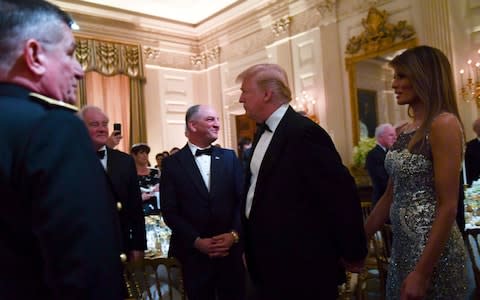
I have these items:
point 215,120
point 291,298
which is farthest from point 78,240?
point 215,120

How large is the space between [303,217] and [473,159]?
4.39 m

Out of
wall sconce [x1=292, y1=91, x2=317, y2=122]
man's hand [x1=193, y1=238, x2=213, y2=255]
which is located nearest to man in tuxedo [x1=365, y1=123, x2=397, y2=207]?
man's hand [x1=193, y1=238, x2=213, y2=255]

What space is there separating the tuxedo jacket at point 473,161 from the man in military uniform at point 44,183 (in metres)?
5.29

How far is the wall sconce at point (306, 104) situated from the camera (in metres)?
7.94

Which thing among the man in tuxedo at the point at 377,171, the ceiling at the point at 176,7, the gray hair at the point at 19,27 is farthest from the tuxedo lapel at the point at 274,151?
the ceiling at the point at 176,7

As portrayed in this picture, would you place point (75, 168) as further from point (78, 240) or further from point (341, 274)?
point (341, 274)

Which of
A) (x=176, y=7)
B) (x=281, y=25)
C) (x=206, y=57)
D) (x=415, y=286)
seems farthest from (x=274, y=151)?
(x=206, y=57)

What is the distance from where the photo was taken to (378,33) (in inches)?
269

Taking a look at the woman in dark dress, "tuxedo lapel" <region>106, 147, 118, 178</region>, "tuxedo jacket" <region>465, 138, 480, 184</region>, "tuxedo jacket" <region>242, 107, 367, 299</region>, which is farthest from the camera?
"tuxedo jacket" <region>465, 138, 480, 184</region>

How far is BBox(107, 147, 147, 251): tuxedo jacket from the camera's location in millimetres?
2656

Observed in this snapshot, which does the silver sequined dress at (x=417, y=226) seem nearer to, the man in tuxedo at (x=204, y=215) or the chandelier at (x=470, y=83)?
the man in tuxedo at (x=204, y=215)

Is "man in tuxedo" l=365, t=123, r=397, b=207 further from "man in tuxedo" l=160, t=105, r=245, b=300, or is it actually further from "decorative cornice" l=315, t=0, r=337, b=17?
"decorative cornice" l=315, t=0, r=337, b=17

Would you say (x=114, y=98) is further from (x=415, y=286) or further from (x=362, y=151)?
(x=415, y=286)

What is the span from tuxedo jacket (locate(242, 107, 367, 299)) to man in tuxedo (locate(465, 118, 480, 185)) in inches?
163
